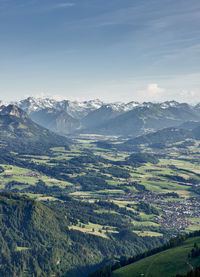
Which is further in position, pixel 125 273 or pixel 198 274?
pixel 125 273

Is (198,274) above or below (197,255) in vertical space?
above

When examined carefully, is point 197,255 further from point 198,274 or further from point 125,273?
point 198,274

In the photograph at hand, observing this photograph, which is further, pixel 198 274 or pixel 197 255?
pixel 197 255

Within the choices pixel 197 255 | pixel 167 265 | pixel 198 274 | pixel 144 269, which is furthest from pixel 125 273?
pixel 198 274

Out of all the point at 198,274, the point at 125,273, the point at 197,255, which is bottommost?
the point at 125,273

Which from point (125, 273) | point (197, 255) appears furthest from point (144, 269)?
point (197, 255)

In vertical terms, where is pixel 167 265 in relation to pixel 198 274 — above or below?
below

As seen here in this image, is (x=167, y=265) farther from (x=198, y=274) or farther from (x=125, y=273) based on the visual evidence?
(x=198, y=274)
